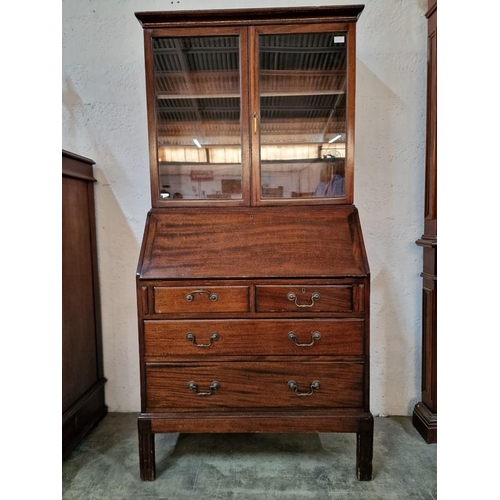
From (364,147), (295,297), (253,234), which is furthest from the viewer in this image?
(364,147)

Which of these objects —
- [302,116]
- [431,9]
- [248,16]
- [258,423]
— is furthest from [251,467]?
[431,9]

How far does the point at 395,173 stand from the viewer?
74.0 inches

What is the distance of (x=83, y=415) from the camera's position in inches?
70.1

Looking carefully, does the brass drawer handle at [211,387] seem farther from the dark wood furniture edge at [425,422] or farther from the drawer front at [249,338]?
the dark wood furniture edge at [425,422]

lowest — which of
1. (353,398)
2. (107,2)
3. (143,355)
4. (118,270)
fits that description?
(353,398)

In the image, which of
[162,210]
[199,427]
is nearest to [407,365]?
[199,427]

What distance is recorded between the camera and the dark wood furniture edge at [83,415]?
164 centimetres

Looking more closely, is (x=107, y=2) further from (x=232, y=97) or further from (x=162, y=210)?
(x=162, y=210)

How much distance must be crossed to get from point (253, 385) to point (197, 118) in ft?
4.07

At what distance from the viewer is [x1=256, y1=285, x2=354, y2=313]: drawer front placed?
1.40m

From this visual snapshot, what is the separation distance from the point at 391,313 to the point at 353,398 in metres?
0.68

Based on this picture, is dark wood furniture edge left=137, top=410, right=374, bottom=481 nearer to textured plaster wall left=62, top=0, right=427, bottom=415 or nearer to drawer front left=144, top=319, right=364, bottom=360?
drawer front left=144, top=319, right=364, bottom=360

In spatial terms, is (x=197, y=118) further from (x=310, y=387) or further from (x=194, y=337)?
(x=310, y=387)

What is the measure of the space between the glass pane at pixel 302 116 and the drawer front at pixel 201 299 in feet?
1.57
